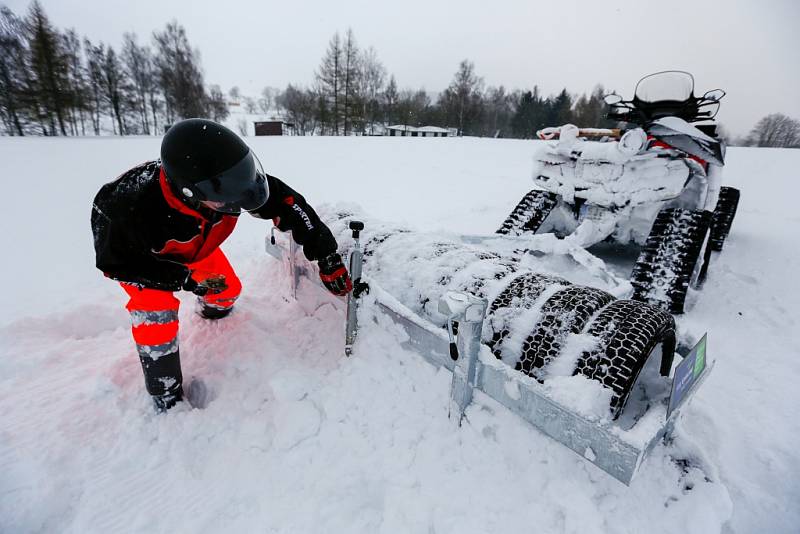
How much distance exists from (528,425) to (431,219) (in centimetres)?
585

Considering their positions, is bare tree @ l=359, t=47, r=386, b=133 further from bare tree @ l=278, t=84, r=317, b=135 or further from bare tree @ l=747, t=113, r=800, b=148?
bare tree @ l=747, t=113, r=800, b=148

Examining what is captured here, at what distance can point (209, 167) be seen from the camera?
185cm

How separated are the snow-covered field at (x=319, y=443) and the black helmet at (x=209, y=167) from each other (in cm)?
98

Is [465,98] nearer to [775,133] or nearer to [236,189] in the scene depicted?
[775,133]

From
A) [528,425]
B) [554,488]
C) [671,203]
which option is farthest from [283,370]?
[671,203]

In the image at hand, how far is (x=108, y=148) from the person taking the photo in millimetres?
13828

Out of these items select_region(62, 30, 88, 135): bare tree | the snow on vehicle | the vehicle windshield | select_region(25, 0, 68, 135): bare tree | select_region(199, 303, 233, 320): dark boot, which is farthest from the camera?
select_region(62, 30, 88, 135): bare tree

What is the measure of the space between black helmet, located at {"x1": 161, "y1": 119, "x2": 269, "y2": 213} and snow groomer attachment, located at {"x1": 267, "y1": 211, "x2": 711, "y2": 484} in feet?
2.26

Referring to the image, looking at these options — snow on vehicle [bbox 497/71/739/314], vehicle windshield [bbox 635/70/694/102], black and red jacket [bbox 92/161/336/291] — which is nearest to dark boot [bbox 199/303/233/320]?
black and red jacket [bbox 92/161/336/291]

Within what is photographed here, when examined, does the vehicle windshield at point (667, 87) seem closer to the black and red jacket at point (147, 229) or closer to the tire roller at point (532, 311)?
the tire roller at point (532, 311)

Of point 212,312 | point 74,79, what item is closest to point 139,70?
point 74,79

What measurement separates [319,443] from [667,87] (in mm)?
5575

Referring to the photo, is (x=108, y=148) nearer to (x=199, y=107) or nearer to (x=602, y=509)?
(x=602, y=509)

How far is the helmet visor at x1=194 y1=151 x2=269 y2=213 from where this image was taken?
6.16ft
